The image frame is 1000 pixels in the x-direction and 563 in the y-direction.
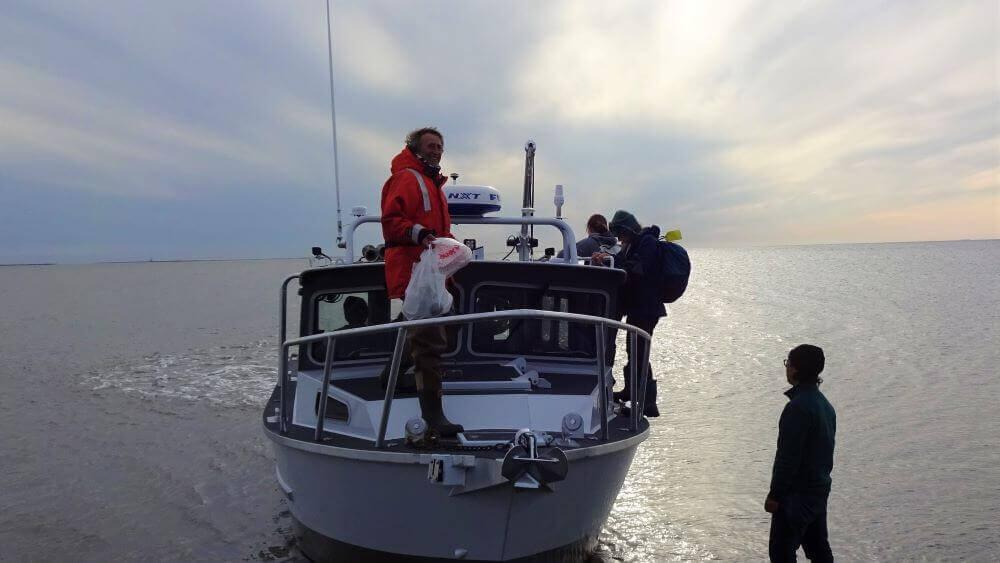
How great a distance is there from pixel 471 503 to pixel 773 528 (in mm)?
1830

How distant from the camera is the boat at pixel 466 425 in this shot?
3.96m

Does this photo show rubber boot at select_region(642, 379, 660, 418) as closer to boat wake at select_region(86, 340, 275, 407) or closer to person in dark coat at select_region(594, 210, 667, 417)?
person in dark coat at select_region(594, 210, 667, 417)

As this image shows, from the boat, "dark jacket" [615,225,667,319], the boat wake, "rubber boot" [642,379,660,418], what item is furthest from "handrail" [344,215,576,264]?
the boat wake

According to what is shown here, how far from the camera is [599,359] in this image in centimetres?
418

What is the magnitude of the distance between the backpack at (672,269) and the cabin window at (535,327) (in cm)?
58

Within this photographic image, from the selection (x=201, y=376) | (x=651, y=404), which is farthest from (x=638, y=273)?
(x=201, y=376)

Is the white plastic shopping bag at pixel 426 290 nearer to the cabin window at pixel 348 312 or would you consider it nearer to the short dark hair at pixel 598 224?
the cabin window at pixel 348 312

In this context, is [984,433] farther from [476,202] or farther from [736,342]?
[736,342]

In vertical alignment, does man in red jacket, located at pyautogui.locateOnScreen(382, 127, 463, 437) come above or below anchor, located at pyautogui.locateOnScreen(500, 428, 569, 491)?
above

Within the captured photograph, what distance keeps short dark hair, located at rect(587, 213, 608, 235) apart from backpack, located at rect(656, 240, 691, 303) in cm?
134

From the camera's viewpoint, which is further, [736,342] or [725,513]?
[736,342]

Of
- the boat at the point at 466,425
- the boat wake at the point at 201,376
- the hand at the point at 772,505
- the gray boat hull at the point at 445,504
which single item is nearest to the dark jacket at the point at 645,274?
the boat at the point at 466,425

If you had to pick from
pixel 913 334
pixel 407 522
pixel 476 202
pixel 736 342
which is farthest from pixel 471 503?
pixel 913 334

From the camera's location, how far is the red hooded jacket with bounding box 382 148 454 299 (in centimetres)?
434
